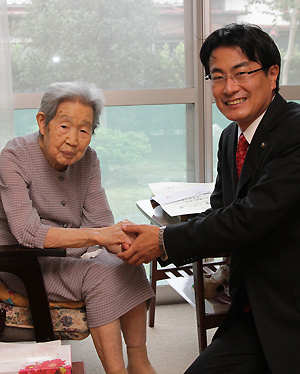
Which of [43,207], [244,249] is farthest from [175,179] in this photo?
[244,249]

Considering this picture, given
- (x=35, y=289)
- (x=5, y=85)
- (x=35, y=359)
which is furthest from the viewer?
(x=5, y=85)

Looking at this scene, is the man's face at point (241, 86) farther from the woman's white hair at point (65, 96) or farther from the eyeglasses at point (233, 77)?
the woman's white hair at point (65, 96)

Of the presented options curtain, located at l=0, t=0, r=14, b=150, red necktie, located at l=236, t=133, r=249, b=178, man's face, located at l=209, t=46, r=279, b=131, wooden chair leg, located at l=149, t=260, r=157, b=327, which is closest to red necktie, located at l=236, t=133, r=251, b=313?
red necktie, located at l=236, t=133, r=249, b=178

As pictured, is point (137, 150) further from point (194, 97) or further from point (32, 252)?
point (32, 252)

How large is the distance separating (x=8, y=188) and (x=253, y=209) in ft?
3.10

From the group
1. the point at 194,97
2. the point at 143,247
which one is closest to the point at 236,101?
the point at 143,247

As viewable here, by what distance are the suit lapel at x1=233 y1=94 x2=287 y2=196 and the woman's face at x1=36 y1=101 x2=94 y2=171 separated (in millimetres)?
678

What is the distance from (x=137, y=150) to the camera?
3.29 m

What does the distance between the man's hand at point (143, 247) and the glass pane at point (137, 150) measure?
128cm

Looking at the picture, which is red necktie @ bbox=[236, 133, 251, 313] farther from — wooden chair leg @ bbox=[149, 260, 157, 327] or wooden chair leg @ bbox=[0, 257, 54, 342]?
wooden chair leg @ bbox=[149, 260, 157, 327]

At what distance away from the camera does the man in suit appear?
1677mm

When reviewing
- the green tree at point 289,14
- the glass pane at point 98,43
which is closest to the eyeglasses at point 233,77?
the glass pane at point 98,43

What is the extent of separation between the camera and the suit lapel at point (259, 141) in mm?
1792

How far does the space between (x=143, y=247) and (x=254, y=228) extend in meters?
0.43
